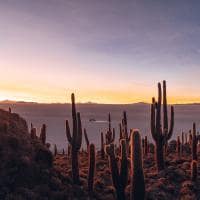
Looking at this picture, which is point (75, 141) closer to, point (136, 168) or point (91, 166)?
point (91, 166)

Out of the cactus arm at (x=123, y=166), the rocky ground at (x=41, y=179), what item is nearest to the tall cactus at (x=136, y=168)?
the cactus arm at (x=123, y=166)

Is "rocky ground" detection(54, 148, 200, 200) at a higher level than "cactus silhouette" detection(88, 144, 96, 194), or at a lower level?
lower

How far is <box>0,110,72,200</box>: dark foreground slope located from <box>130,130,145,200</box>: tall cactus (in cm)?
695

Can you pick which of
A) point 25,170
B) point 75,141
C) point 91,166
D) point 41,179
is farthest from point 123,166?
point 25,170

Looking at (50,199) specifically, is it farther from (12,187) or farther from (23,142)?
(23,142)

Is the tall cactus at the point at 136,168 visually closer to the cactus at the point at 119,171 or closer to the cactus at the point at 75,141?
the cactus at the point at 119,171

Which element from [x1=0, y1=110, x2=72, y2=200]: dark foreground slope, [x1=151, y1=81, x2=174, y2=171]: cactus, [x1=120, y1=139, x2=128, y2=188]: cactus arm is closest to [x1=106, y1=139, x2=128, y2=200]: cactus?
[x1=120, y1=139, x2=128, y2=188]: cactus arm

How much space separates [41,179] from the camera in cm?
2509

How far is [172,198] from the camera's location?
1008 inches

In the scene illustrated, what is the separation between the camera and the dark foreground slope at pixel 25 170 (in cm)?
2325

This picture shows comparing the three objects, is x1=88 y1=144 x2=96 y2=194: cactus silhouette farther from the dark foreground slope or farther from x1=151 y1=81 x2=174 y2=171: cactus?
x1=151 y1=81 x2=174 y2=171: cactus

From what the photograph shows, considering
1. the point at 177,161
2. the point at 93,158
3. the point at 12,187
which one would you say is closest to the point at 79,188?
A: the point at 93,158

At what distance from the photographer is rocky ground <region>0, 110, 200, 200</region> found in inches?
930

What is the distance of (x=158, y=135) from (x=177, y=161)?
20.1ft
